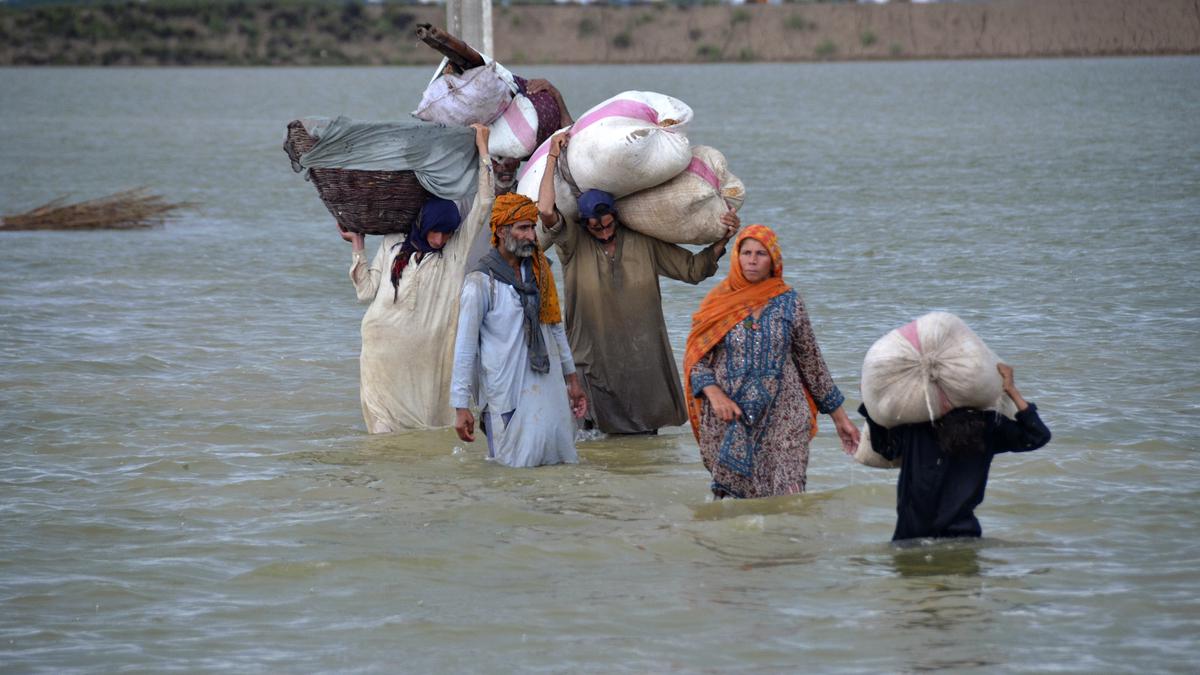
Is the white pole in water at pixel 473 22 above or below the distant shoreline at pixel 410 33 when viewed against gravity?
below

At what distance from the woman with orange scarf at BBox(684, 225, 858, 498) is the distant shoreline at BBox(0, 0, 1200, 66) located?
89321 mm

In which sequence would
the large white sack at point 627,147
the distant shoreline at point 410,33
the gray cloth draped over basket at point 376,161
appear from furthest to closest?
the distant shoreline at point 410,33, the gray cloth draped over basket at point 376,161, the large white sack at point 627,147

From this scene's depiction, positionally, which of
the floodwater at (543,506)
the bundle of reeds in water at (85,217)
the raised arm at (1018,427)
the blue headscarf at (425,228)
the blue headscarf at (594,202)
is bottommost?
the floodwater at (543,506)

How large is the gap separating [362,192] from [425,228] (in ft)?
1.13

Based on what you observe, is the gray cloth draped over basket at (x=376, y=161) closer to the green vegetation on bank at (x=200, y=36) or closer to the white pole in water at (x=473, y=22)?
the white pole in water at (x=473, y=22)

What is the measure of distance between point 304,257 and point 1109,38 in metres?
77.4

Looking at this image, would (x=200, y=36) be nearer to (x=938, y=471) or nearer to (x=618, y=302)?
(x=618, y=302)

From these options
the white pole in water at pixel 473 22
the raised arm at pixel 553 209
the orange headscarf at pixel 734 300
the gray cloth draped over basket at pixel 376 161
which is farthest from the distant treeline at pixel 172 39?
the orange headscarf at pixel 734 300

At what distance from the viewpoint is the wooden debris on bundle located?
6789mm

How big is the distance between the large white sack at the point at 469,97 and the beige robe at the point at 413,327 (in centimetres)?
39

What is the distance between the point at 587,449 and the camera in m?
7.17

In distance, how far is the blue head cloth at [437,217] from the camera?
6957 mm

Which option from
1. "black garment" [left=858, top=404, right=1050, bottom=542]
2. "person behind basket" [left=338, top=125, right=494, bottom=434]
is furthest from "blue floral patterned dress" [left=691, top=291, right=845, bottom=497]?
"person behind basket" [left=338, top=125, right=494, bottom=434]

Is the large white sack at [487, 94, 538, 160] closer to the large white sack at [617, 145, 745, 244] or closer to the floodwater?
the large white sack at [617, 145, 745, 244]
